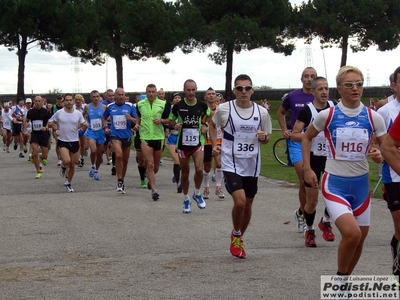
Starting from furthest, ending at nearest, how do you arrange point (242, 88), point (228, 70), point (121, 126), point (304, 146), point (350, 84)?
point (228, 70)
point (121, 126)
point (242, 88)
point (304, 146)
point (350, 84)

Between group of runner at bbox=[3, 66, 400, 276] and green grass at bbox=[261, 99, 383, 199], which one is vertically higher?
group of runner at bbox=[3, 66, 400, 276]

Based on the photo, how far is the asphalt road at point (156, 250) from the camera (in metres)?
7.05

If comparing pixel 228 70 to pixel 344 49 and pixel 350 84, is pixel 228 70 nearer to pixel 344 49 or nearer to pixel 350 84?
pixel 344 49

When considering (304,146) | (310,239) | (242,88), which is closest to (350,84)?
(304,146)

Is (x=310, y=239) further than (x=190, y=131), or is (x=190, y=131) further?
(x=190, y=131)

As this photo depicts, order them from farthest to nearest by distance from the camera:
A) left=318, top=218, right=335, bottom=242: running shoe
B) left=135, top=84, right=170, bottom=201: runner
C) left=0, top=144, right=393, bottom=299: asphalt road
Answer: left=135, top=84, right=170, bottom=201: runner
left=318, top=218, right=335, bottom=242: running shoe
left=0, top=144, right=393, bottom=299: asphalt road

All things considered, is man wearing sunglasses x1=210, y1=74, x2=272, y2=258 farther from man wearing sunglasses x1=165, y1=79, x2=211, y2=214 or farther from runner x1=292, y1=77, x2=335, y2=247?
man wearing sunglasses x1=165, y1=79, x2=211, y2=214

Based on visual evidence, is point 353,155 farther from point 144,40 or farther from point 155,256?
point 144,40

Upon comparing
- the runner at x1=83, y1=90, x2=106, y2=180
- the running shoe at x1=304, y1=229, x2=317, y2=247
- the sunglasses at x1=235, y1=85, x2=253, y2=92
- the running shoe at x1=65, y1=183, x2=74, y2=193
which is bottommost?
the running shoe at x1=65, y1=183, x2=74, y2=193

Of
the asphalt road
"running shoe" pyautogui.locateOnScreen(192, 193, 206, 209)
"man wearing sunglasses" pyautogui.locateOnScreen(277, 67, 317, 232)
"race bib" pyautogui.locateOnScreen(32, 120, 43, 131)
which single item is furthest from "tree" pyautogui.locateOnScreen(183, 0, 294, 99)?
"man wearing sunglasses" pyautogui.locateOnScreen(277, 67, 317, 232)

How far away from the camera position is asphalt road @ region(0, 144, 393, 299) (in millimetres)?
7051

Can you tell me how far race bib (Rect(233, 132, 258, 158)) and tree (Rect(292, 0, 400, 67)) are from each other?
52.9 metres

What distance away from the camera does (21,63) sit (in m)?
61.2

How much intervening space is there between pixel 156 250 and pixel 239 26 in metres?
49.2
